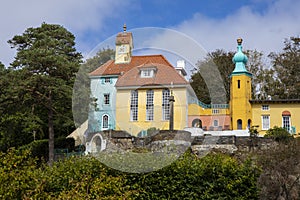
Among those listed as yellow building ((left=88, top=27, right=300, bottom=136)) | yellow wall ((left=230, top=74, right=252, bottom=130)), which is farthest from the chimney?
yellow wall ((left=230, top=74, right=252, bottom=130))

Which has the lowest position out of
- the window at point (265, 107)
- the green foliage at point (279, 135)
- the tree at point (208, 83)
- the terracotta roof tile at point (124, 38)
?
the green foliage at point (279, 135)

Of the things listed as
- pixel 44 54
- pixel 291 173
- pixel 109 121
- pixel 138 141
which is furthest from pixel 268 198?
pixel 44 54

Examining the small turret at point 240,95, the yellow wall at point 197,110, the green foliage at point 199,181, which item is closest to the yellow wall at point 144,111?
the yellow wall at point 197,110

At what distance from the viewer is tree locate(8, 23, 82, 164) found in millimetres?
23812

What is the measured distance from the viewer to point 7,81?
24344mm

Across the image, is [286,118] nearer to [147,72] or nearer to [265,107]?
[265,107]

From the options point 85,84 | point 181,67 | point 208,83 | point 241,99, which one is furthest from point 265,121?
point 85,84

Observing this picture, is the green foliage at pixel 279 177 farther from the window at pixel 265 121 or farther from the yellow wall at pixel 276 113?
the window at pixel 265 121

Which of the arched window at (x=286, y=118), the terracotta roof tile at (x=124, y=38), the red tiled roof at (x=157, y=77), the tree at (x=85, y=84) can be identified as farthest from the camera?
the arched window at (x=286, y=118)

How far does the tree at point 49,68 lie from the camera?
23812 millimetres

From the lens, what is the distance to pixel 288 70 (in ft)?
120

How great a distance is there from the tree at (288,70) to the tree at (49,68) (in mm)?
18227

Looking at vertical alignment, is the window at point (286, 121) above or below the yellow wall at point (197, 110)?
above

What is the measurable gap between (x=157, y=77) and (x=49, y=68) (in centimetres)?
1592
